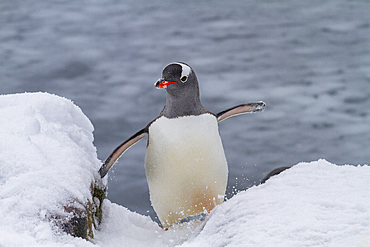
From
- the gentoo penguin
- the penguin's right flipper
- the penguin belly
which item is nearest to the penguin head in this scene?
the gentoo penguin

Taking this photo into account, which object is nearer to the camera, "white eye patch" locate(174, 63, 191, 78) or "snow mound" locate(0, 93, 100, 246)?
"snow mound" locate(0, 93, 100, 246)

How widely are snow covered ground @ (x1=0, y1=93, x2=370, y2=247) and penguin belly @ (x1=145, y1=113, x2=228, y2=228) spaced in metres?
0.19

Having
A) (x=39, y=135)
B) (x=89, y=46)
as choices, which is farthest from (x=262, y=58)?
(x=39, y=135)

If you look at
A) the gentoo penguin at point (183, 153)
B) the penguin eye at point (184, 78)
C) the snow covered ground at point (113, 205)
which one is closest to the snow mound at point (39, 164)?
the snow covered ground at point (113, 205)

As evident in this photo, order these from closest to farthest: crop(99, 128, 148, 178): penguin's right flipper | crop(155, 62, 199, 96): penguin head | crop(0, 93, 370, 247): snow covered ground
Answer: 1. crop(0, 93, 370, 247): snow covered ground
2. crop(99, 128, 148, 178): penguin's right flipper
3. crop(155, 62, 199, 96): penguin head

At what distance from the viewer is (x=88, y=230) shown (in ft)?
4.48

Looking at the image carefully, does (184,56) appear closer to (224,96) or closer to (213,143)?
(224,96)

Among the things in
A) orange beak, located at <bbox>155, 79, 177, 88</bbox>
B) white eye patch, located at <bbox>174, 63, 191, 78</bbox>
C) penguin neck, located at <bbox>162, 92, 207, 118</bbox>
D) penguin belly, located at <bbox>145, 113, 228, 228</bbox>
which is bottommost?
penguin belly, located at <bbox>145, 113, 228, 228</bbox>

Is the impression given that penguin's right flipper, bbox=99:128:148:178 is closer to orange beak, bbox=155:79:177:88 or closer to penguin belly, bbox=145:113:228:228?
penguin belly, bbox=145:113:228:228

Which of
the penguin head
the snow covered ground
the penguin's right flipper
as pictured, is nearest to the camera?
the snow covered ground

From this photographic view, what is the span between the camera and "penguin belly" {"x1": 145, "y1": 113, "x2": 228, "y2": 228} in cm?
182

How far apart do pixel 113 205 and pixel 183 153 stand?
12.3 inches

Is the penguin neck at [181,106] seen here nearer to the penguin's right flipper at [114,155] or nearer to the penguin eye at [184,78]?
the penguin eye at [184,78]

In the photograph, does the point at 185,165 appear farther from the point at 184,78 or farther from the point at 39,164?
the point at 39,164
